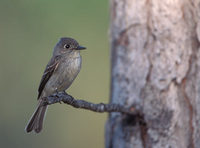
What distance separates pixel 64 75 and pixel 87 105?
1115mm

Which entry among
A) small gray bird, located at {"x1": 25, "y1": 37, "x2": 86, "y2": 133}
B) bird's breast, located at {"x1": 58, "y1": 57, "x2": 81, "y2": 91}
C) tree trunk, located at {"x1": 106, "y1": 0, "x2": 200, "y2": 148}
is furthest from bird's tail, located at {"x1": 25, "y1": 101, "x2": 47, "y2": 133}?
tree trunk, located at {"x1": 106, "y1": 0, "x2": 200, "y2": 148}

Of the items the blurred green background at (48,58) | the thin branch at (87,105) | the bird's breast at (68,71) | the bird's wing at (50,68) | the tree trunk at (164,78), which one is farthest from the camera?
the blurred green background at (48,58)

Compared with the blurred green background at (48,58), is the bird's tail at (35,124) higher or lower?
lower

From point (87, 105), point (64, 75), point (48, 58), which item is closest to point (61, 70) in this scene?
point (64, 75)

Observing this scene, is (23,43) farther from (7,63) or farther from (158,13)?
(158,13)

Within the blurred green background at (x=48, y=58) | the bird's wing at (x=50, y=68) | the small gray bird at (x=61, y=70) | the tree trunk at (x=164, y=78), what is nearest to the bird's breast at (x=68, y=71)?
the small gray bird at (x=61, y=70)

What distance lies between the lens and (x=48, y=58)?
28.5 feet

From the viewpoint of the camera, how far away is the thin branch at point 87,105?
372cm

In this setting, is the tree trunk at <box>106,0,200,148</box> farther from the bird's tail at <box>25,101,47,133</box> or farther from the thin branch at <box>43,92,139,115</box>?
the bird's tail at <box>25,101,47,133</box>

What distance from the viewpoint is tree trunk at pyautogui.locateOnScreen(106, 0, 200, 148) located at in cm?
445

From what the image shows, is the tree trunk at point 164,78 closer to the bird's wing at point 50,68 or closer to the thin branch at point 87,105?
the thin branch at point 87,105

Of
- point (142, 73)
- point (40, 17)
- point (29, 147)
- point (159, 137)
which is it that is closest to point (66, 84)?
point (142, 73)

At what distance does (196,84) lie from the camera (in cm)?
448

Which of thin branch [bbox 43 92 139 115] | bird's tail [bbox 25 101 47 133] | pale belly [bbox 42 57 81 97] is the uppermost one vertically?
pale belly [bbox 42 57 81 97]
